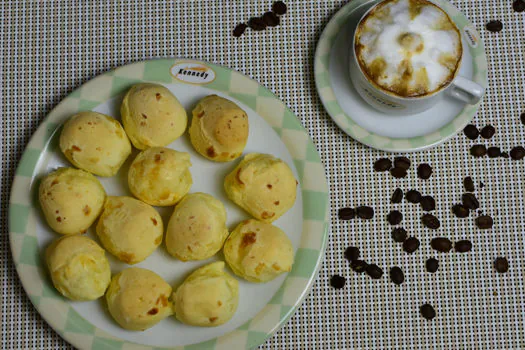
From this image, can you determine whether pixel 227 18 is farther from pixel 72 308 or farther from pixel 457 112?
pixel 72 308

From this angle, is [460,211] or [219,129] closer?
[219,129]

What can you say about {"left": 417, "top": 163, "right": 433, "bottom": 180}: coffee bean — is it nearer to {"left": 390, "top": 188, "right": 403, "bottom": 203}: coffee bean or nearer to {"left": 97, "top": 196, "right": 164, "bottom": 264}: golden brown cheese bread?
{"left": 390, "top": 188, "right": 403, "bottom": 203}: coffee bean

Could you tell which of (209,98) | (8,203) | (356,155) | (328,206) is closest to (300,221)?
(328,206)

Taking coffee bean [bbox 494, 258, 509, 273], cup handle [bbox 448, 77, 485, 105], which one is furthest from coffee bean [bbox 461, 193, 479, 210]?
cup handle [bbox 448, 77, 485, 105]

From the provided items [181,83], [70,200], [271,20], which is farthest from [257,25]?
[70,200]

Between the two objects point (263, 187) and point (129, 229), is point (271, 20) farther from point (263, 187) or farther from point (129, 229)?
point (129, 229)
